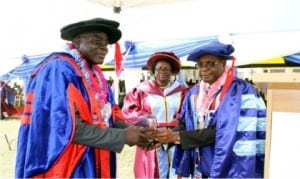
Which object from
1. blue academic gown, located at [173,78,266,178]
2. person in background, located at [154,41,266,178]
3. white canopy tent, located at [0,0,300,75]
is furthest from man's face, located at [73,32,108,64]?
white canopy tent, located at [0,0,300,75]

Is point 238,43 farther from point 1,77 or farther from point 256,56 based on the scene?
point 1,77

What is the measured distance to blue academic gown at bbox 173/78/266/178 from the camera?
1920 millimetres

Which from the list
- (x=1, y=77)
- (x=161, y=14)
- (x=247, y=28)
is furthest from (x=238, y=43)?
(x=1, y=77)

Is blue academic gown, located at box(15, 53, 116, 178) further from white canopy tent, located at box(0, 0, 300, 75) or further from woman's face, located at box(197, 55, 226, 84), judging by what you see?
white canopy tent, located at box(0, 0, 300, 75)

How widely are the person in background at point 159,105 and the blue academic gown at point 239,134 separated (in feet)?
3.07

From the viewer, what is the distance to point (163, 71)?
3105 mm

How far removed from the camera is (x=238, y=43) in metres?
5.00

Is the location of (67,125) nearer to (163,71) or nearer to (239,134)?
(239,134)

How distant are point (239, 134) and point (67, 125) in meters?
0.95

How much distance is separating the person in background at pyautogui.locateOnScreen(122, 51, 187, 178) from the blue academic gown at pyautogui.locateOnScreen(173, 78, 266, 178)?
36.9 inches

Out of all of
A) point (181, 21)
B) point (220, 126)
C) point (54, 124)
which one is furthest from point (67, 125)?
point (181, 21)

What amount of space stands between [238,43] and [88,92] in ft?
12.2

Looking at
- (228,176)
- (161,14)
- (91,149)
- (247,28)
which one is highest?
(161,14)

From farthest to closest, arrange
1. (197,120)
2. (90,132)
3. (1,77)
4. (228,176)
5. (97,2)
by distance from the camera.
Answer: (1,77), (97,2), (197,120), (228,176), (90,132)
